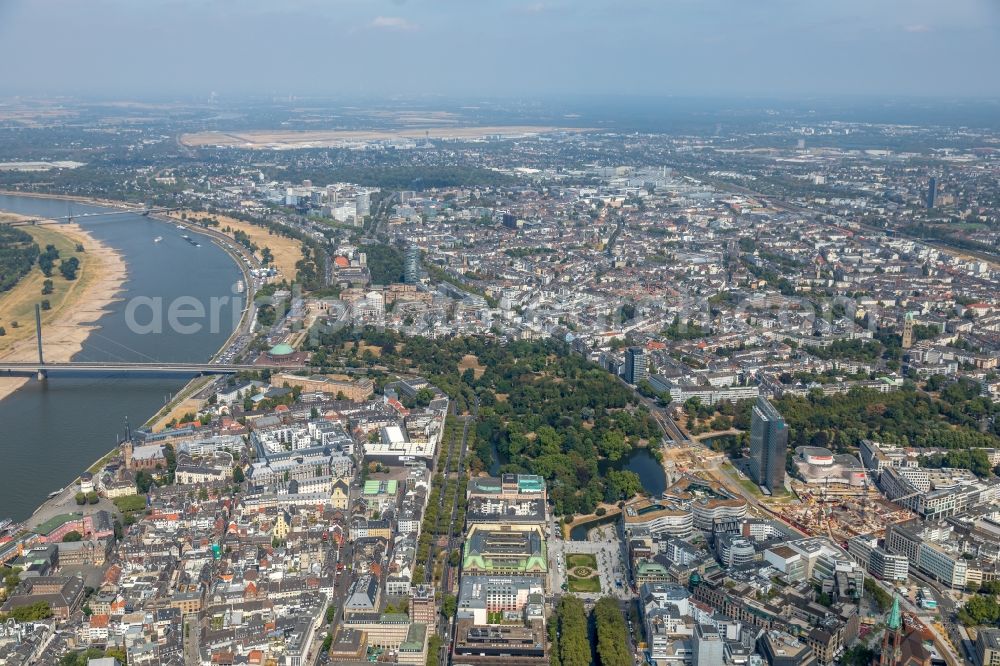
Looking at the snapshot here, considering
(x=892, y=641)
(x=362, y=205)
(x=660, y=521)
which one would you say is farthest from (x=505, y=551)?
(x=362, y=205)

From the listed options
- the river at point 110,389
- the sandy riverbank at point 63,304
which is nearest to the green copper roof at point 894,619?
the river at point 110,389

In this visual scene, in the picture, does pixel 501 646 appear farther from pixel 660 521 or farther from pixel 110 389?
pixel 110 389

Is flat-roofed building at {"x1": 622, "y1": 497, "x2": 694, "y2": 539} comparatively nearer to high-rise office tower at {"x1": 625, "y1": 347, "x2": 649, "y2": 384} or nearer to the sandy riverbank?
high-rise office tower at {"x1": 625, "y1": 347, "x2": 649, "y2": 384}

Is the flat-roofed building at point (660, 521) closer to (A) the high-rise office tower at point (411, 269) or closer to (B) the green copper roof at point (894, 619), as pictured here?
(B) the green copper roof at point (894, 619)

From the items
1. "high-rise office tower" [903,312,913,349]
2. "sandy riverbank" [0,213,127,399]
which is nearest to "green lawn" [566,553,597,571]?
"sandy riverbank" [0,213,127,399]

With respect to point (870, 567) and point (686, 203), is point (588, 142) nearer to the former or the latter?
point (686, 203)

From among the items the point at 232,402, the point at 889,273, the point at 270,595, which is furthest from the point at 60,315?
the point at 889,273
